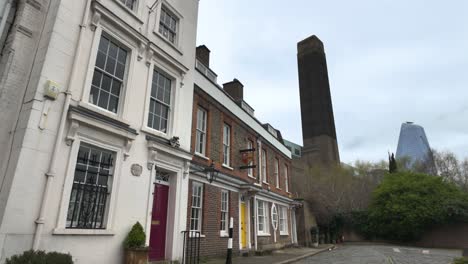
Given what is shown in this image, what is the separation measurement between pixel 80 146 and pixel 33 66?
79.6 inches

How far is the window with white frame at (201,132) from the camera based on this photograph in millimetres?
12203

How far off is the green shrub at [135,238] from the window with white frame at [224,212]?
5.47 metres

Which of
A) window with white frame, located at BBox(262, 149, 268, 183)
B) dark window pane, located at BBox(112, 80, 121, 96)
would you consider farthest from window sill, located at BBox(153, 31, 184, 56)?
window with white frame, located at BBox(262, 149, 268, 183)

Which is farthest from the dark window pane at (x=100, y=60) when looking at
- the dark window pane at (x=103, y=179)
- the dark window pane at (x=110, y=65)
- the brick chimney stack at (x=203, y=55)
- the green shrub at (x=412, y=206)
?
the green shrub at (x=412, y=206)

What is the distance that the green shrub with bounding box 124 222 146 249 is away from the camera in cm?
735

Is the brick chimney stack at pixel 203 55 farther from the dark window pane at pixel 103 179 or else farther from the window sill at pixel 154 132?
the dark window pane at pixel 103 179

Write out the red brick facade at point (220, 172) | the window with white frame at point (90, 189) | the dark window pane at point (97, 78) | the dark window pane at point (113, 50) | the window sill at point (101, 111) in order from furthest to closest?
the red brick facade at point (220, 172)
the dark window pane at point (113, 50)
the dark window pane at point (97, 78)
the window sill at point (101, 111)
the window with white frame at point (90, 189)

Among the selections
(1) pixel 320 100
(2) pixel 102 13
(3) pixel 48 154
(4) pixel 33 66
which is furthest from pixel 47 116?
(1) pixel 320 100

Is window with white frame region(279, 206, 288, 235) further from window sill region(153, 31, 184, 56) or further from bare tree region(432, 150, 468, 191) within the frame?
bare tree region(432, 150, 468, 191)

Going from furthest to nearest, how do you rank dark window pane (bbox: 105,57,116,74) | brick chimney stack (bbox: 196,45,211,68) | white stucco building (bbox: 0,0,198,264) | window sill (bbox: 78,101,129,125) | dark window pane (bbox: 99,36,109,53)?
brick chimney stack (bbox: 196,45,211,68)
dark window pane (bbox: 105,57,116,74)
dark window pane (bbox: 99,36,109,53)
window sill (bbox: 78,101,129,125)
white stucco building (bbox: 0,0,198,264)

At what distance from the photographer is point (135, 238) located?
741 cm

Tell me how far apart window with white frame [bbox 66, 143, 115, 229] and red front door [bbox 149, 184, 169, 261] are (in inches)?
75.1

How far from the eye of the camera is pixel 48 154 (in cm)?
620

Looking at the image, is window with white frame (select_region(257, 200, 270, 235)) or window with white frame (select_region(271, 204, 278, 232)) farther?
window with white frame (select_region(271, 204, 278, 232))
